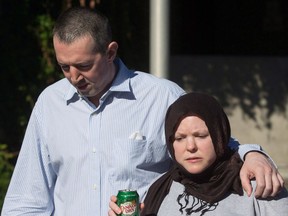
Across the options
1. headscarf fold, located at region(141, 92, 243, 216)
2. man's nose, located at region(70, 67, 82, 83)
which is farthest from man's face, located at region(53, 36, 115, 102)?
headscarf fold, located at region(141, 92, 243, 216)

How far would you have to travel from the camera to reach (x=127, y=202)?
3135 mm

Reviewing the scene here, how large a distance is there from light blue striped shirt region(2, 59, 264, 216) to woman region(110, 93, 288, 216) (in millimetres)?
186

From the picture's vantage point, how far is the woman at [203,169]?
10.5ft

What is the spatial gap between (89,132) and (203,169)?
530 millimetres

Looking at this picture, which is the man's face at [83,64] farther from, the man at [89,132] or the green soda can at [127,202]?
the green soda can at [127,202]

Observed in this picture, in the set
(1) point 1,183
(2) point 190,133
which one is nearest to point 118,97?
(2) point 190,133

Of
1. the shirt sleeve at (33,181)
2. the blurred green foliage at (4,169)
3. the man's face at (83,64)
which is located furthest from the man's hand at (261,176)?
the blurred green foliage at (4,169)

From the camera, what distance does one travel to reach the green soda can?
3.13m

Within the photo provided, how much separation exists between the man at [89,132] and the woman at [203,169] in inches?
6.2

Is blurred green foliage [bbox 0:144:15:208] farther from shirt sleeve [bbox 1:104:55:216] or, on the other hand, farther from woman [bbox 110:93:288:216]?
woman [bbox 110:93:288:216]

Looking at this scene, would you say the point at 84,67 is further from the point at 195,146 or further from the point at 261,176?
the point at 261,176

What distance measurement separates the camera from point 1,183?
22.3 feet

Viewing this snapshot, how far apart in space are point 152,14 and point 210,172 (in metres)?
1.35

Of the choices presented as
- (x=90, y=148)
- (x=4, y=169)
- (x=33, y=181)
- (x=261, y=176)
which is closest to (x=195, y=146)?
(x=261, y=176)
